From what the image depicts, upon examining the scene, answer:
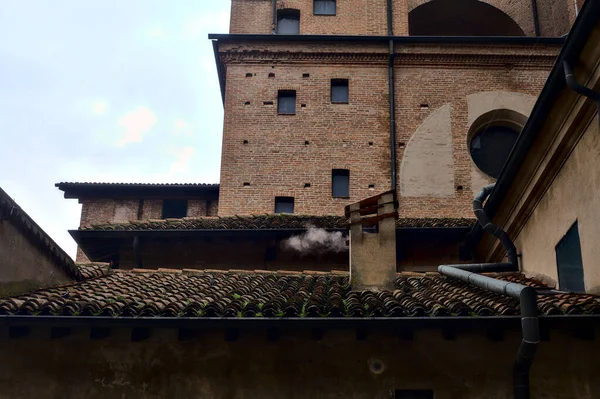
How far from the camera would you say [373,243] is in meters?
9.98

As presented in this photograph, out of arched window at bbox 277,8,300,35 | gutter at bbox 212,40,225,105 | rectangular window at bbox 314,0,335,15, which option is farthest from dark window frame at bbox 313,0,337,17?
gutter at bbox 212,40,225,105

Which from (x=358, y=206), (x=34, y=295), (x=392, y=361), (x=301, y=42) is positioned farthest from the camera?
(x=301, y=42)

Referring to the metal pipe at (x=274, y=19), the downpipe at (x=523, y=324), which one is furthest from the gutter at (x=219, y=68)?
the downpipe at (x=523, y=324)

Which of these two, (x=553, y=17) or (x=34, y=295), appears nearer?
(x=34, y=295)

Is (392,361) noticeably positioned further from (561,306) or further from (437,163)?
(437,163)

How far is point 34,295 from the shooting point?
880cm

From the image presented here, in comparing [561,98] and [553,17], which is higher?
[553,17]

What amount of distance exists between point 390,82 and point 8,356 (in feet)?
45.9

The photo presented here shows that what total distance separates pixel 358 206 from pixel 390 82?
1019 cm

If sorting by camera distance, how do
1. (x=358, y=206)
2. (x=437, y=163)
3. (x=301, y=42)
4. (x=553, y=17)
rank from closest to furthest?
(x=358, y=206)
(x=437, y=163)
(x=301, y=42)
(x=553, y=17)

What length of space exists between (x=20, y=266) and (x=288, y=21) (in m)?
14.4

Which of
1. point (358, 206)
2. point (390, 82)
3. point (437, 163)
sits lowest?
point (358, 206)

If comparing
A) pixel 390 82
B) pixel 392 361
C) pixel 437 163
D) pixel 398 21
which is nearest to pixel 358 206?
pixel 392 361

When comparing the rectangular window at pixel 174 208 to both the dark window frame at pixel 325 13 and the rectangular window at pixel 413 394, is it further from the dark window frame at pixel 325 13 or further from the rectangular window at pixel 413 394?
the rectangular window at pixel 413 394
